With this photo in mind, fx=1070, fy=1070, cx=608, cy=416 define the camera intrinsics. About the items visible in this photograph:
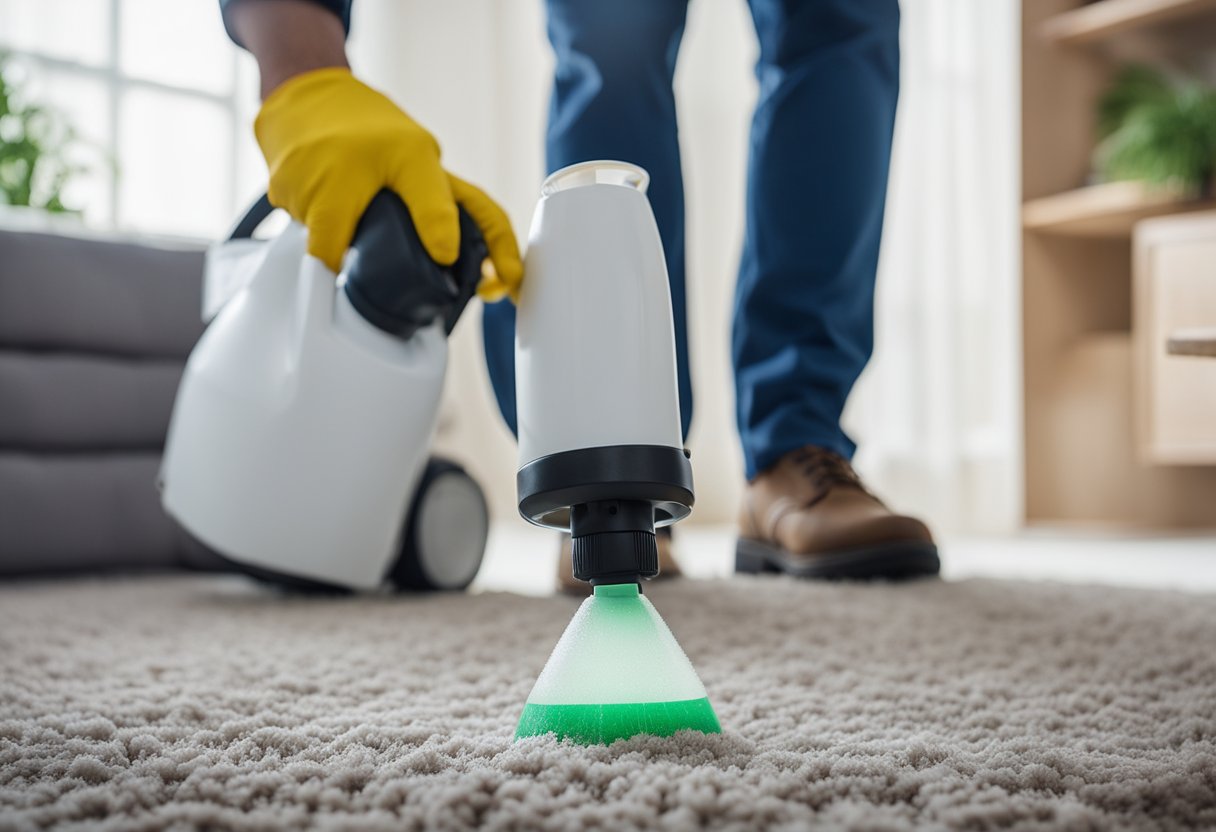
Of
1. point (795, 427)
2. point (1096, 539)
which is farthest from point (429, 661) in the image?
point (1096, 539)

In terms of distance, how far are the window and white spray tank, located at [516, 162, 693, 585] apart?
2192 mm

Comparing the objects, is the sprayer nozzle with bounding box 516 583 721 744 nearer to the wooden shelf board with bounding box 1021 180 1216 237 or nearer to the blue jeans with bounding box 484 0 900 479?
the blue jeans with bounding box 484 0 900 479

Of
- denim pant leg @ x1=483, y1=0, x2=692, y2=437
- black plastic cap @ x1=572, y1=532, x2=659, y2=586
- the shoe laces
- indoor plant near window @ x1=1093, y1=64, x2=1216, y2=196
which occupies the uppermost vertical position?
indoor plant near window @ x1=1093, y1=64, x2=1216, y2=196

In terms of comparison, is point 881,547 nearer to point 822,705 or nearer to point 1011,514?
point 822,705

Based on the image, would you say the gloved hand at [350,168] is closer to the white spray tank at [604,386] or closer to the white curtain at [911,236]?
the white spray tank at [604,386]

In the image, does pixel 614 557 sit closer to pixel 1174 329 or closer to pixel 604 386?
pixel 604 386

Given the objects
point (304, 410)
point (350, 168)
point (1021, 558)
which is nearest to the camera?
point (350, 168)

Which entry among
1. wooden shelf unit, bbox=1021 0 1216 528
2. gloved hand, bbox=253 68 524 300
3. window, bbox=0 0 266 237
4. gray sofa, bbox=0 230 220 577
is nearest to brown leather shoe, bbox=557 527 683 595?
gloved hand, bbox=253 68 524 300

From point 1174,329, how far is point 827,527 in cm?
181

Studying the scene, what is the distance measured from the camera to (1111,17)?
2633 mm

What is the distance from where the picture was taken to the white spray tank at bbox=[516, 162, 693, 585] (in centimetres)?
39

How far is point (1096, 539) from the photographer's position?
2.42 m

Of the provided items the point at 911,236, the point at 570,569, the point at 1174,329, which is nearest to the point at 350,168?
the point at 570,569

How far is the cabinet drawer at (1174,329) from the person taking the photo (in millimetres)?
2391
